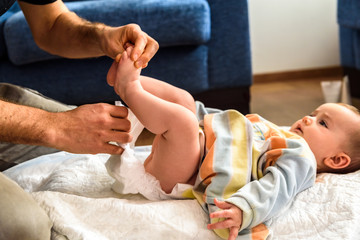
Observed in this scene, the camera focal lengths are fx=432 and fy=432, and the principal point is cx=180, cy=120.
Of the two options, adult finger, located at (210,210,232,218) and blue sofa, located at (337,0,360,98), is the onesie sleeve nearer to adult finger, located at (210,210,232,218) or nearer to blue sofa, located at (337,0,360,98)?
adult finger, located at (210,210,232,218)

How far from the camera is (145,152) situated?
4.18ft

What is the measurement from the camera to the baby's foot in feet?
2.87

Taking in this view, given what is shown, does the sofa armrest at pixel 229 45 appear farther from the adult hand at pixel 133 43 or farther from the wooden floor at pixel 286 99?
the adult hand at pixel 133 43

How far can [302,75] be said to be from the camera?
3.49 m

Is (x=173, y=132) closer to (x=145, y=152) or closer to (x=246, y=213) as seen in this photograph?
(x=246, y=213)

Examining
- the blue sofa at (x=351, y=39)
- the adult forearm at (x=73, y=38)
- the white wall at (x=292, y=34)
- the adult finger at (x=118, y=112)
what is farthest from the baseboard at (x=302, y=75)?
the adult finger at (x=118, y=112)

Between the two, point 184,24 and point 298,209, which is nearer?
point 298,209

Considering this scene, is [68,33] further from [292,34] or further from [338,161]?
[292,34]

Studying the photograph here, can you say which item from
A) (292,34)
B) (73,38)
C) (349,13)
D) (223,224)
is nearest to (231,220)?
(223,224)

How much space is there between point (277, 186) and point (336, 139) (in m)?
0.28

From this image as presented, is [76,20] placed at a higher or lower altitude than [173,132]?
higher

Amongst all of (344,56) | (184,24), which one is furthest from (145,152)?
(344,56)

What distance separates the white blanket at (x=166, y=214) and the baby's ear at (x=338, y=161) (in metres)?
0.05

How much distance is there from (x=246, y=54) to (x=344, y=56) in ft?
2.76
